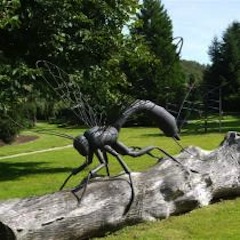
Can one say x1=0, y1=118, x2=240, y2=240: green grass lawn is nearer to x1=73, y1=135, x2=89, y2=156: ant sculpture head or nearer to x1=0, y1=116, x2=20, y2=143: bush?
x1=73, y1=135, x2=89, y2=156: ant sculpture head

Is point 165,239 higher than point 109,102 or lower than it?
lower

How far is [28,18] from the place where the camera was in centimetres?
1748

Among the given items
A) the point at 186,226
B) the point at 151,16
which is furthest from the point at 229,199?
the point at 151,16

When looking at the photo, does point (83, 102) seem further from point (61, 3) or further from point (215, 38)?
point (215, 38)

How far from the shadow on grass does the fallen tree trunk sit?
8.40 m

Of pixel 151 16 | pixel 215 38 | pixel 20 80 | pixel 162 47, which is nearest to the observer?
pixel 20 80

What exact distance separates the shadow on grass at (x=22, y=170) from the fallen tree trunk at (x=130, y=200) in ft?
27.5

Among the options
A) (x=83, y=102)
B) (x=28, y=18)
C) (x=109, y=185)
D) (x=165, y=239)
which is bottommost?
(x=165, y=239)

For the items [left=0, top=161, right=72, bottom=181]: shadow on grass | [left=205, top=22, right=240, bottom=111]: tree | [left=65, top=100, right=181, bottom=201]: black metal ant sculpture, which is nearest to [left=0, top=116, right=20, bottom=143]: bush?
[left=0, top=161, right=72, bottom=181]: shadow on grass

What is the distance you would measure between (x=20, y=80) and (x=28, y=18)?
6.28ft

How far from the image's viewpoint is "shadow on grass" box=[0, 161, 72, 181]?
18.7 m

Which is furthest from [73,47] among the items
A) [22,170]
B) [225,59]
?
[225,59]

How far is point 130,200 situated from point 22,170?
11.0m

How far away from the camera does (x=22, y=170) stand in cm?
2000
